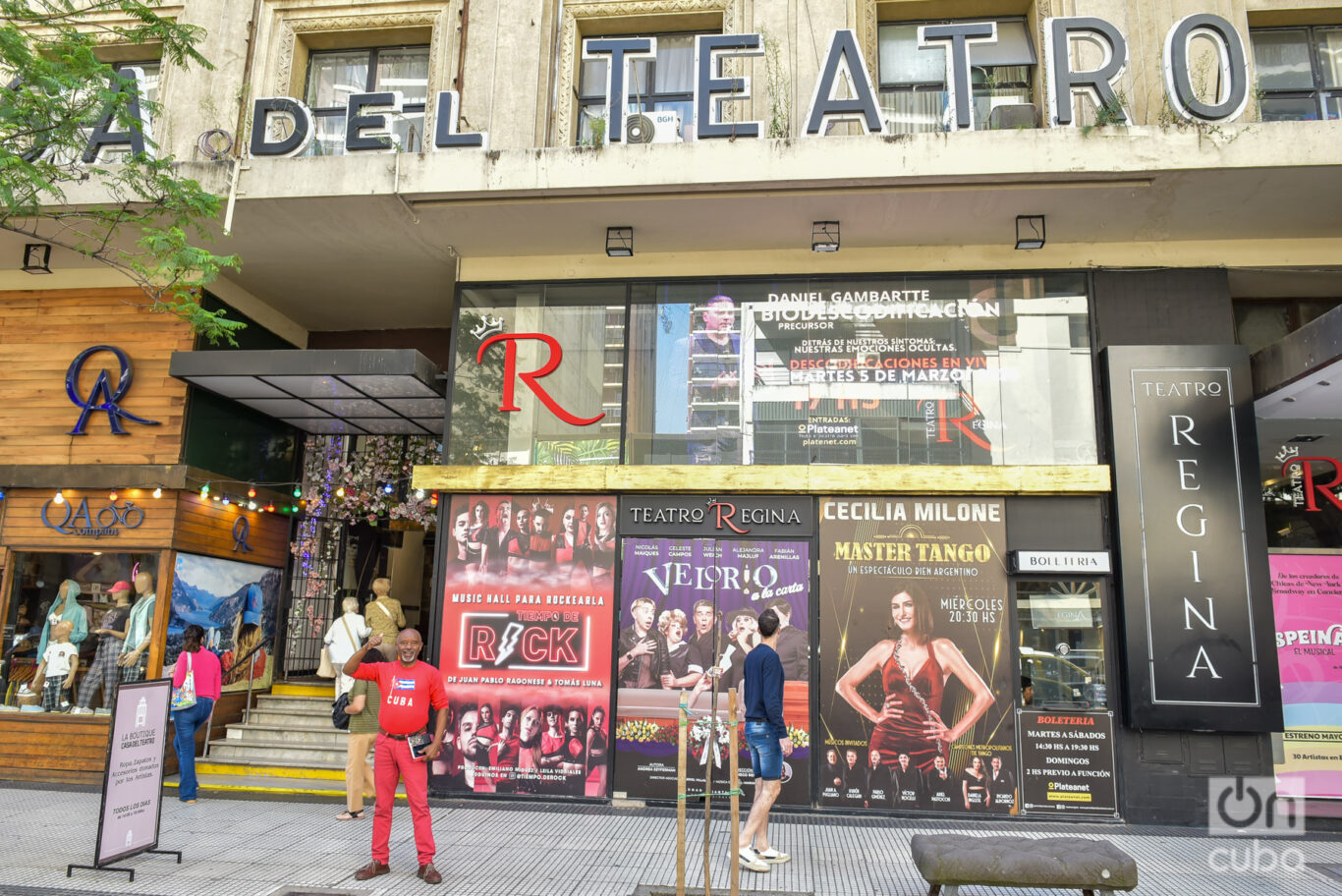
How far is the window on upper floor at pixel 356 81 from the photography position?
10.7 metres

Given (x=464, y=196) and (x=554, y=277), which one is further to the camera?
(x=554, y=277)

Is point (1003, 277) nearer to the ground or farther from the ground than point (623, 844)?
farther from the ground

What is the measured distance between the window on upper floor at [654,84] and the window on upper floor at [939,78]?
7.26 feet

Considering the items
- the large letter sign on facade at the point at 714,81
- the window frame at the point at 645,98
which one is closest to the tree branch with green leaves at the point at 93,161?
the window frame at the point at 645,98

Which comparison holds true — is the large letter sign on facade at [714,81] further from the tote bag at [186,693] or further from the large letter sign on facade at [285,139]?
the tote bag at [186,693]

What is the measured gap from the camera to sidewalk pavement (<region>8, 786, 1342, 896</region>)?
20.3 ft

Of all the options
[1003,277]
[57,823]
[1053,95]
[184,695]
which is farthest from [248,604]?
[1053,95]

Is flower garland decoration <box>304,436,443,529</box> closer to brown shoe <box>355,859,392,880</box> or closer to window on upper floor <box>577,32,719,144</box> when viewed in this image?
window on upper floor <box>577,32,719,144</box>

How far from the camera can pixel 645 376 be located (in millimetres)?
9625

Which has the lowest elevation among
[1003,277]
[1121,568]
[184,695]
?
[184,695]

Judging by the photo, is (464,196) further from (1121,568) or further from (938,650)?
(1121,568)

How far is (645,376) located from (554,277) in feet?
5.19

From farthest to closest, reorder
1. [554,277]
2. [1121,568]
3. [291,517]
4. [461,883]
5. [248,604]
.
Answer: [291,517] < [248,604] < [554,277] < [1121,568] < [461,883]

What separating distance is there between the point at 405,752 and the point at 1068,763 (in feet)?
19.5
